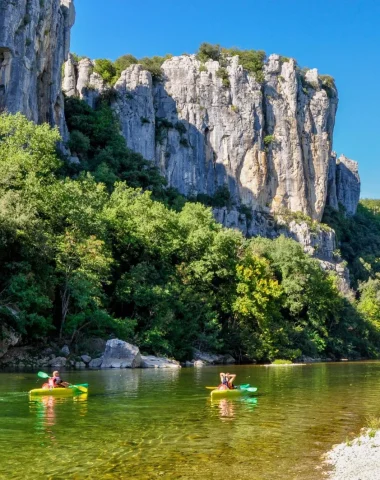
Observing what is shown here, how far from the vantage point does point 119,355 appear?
33688 millimetres

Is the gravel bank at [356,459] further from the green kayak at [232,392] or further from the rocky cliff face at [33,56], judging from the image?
the rocky cliff face at [33,56]

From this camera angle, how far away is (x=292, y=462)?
10.3 metres

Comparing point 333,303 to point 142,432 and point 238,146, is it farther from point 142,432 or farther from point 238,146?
point 142,432

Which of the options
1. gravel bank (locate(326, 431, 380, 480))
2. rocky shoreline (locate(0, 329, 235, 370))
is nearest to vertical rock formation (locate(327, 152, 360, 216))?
rocky shoreline (locate(0, 329, 235, 370))

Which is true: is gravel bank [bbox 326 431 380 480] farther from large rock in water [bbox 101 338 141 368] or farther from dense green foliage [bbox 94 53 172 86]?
dense green foliage [bbox 94 53 172 86]

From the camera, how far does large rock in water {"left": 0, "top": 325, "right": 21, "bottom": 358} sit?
30086 mm

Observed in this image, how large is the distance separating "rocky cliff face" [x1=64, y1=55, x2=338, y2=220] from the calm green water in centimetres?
6154

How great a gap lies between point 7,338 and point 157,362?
32.9 feet

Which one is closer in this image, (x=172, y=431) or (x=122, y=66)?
(x=172, y=431)

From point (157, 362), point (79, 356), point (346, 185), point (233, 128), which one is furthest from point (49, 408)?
point (346, 185)

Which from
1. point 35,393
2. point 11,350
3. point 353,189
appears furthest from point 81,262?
point 353,189

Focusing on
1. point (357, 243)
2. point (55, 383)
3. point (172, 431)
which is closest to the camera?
point (172, 431)

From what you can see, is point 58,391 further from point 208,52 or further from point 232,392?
point 208,52

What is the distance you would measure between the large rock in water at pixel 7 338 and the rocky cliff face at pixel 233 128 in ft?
165
